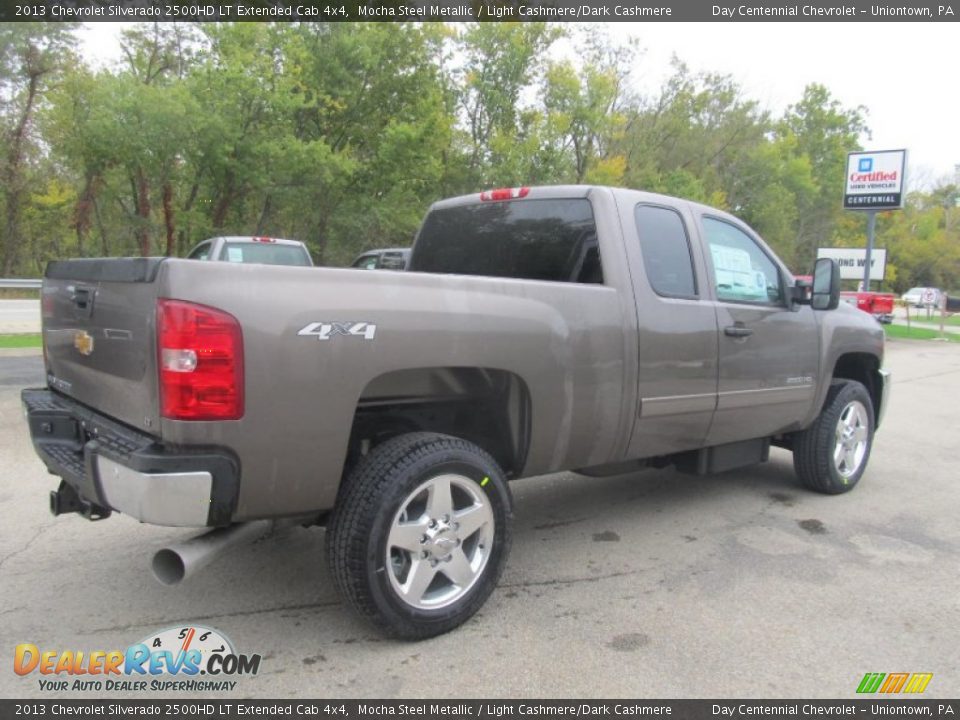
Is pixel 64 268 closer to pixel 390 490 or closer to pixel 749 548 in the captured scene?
pixel 390 490

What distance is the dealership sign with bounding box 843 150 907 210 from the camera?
79.7 ft

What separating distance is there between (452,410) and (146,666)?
1684 mm

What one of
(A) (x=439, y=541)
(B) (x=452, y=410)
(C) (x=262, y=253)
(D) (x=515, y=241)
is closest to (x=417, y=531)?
(A) (x=439, y=541)

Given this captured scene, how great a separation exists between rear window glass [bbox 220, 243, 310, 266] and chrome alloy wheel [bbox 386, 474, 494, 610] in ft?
29.6

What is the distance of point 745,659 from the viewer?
9.31 ft

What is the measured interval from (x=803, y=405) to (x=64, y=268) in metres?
4.42

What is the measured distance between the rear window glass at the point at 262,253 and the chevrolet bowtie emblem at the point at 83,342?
8343mm

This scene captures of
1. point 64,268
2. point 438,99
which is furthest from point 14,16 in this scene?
point 64,268

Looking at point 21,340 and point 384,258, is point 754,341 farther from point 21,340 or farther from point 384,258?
point 21,340

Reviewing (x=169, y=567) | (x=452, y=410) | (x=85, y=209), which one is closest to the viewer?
(x=169, y=567)

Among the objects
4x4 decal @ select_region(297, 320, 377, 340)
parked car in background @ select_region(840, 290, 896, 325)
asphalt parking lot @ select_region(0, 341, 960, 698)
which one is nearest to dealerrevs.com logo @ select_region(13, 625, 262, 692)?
asphalt parking lot @ select_region(0, 341, 960, 698)

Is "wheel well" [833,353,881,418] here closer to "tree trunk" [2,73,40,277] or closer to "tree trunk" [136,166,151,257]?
"tree trunk" [136,166,151,257]

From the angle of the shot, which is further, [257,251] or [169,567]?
[257,251]

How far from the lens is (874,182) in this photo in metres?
25.0
